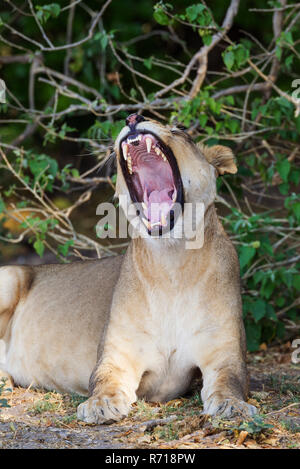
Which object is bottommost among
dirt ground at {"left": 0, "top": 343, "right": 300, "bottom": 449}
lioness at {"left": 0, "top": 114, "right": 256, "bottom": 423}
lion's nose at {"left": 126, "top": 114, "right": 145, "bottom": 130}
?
dirt ground at {"left": 0, "top": 343, "right": 300, "bottom": 449}

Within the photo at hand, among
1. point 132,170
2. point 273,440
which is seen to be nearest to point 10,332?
point 132,170

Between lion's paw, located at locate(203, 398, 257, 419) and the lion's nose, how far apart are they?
121cm

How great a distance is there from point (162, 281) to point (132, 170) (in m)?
0.53

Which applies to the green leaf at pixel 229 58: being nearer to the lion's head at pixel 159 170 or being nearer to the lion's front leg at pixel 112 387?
the lion's head at pixel 159 170

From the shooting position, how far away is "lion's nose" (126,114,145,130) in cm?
353

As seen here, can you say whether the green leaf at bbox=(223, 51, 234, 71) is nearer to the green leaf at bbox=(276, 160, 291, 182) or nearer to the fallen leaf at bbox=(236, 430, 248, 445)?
the green leaf at bbox=(276, 160, 291, 182)

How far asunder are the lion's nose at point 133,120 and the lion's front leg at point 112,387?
1013 mm

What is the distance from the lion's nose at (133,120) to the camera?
3.53 m

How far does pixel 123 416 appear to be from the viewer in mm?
3363

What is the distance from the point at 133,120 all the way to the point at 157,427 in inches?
51.0

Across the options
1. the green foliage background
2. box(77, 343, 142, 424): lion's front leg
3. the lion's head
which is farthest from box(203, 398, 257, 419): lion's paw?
the green foliage background

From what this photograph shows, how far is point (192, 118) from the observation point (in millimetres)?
5379

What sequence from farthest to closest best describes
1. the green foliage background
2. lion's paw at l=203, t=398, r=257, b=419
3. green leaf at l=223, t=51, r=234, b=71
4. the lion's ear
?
the green foliage background < green leaf at l=223, t=51, r=234, b=71 < the lion's ear < lion's paw at l=203, t=398, r=257, b=419

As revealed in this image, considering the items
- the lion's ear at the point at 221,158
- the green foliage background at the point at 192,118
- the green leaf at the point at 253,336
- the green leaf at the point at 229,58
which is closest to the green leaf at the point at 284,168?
the green foliage background at the point at 192,118
